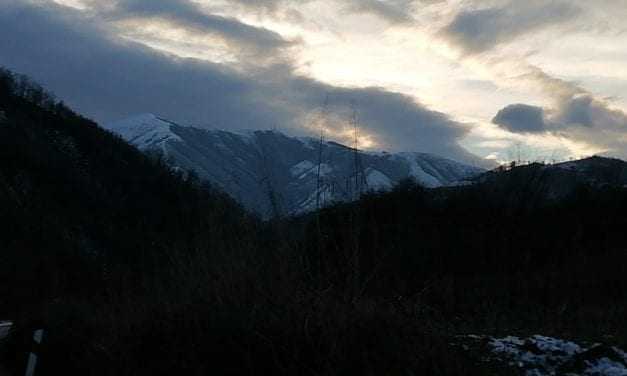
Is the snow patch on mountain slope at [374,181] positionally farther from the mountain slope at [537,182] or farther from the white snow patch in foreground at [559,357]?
the mountain slope at [537,182]

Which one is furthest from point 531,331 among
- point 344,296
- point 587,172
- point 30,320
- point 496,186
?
point 587,172

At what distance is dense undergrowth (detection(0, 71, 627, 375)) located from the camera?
439cm

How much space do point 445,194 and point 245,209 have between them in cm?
1071

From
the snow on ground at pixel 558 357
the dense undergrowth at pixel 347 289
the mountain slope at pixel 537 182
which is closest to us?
the snow on ground at pixel 558 357

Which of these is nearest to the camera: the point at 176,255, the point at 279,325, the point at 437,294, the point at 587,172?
the point at 279,325

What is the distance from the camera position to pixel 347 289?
470 centimetres

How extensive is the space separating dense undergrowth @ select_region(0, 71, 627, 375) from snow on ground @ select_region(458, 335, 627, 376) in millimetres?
270

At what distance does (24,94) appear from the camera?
375 feet

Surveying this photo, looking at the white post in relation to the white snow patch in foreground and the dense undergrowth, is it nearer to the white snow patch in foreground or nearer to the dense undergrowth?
the dense undergrowth

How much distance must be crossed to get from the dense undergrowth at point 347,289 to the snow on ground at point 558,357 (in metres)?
0.27

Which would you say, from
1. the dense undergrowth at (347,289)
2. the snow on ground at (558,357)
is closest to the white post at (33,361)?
the dense undergrowth at (347,289)

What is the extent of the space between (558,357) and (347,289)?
158 centimetres

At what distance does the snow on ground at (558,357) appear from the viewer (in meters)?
3.64

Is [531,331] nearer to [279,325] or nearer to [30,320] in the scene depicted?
[279,325]
